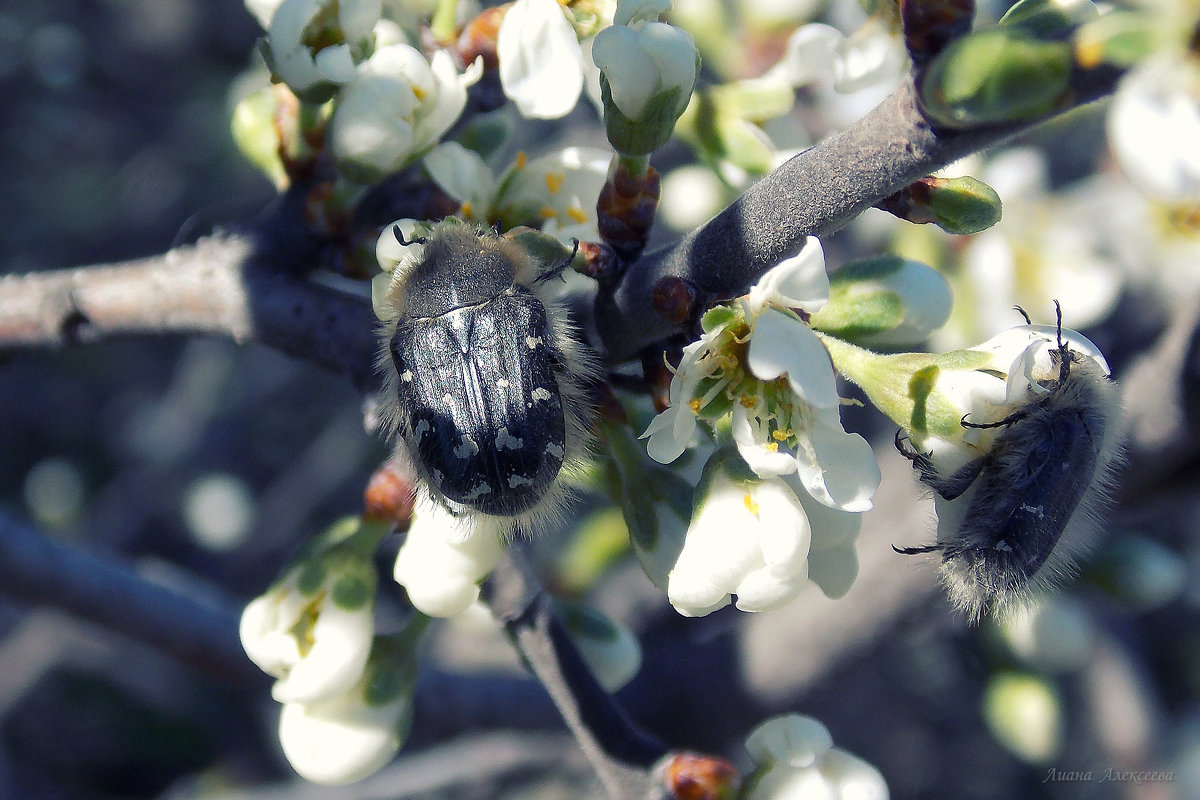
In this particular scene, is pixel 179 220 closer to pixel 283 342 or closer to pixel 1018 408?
pixel 283 342

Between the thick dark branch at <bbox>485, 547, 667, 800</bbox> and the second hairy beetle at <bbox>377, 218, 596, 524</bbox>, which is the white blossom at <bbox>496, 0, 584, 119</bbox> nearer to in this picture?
the second hairy beetle at <bbox>377, 218, 596, 524</bbox>

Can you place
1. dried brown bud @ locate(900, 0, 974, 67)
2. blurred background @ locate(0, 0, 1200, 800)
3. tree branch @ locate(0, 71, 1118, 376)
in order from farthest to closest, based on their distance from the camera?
blurred background @ locate(0, 0, 1200, 800) < tree branch @ locate(0, 71, 1118, 376) < dried brown bud @ locate(900, 0, 974, 67)

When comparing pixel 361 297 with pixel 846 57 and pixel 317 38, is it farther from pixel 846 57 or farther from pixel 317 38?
pixel 846 57

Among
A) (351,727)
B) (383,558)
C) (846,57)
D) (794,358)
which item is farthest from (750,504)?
Answer: (383,558)

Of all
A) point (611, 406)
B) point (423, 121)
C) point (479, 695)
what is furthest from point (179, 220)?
point (611, 406)

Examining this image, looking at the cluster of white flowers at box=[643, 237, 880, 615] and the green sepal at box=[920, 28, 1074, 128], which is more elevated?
the green sepal at box=[920, 28, 1074, 128]

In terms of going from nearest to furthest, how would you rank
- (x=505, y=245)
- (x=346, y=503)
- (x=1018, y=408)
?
(x=1018, y=408) → (x=505, y=245) → (x=346, y=503)

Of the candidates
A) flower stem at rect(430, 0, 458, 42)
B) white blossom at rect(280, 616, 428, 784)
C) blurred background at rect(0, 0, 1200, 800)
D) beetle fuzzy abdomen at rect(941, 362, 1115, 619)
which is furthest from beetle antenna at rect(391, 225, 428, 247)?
blurred background at rect(0, 0, 1200, 800)

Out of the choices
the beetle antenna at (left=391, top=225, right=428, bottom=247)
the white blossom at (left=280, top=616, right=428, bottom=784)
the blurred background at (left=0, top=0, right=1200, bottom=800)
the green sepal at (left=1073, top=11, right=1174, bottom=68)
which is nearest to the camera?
the green sepal at (left=1073, top=11, right=1174, bottom=68)
